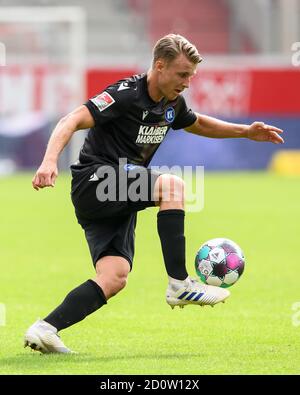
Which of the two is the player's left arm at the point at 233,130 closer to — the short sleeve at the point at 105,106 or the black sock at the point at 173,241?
the short sleeve at the point at 105,106

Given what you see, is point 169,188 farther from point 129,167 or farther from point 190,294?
point 190,294

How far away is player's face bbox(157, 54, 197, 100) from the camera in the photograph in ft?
19.8

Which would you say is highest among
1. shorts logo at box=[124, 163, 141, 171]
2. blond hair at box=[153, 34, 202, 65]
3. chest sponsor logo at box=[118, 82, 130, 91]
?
blond hair at box=[153, 34, 202, 65]

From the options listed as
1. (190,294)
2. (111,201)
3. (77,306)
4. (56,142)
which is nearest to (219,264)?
(190,294)

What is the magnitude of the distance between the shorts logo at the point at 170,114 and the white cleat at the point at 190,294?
40.6 inches

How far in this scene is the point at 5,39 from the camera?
83.6ft

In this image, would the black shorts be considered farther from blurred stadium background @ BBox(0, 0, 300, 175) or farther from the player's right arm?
blurred stadium background @ BBox(0, 0, 300, 175)

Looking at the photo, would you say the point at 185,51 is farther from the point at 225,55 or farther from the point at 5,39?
the point at 225,55

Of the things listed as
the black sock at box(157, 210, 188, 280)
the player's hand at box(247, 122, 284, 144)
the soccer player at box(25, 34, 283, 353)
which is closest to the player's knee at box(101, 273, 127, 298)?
the soccer player at box(25, 34, 283, 353)

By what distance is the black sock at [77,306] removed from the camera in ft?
19.7

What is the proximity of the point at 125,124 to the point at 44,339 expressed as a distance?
52.9 inches

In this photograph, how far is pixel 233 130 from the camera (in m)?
6.93

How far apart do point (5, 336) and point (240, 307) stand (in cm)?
212
